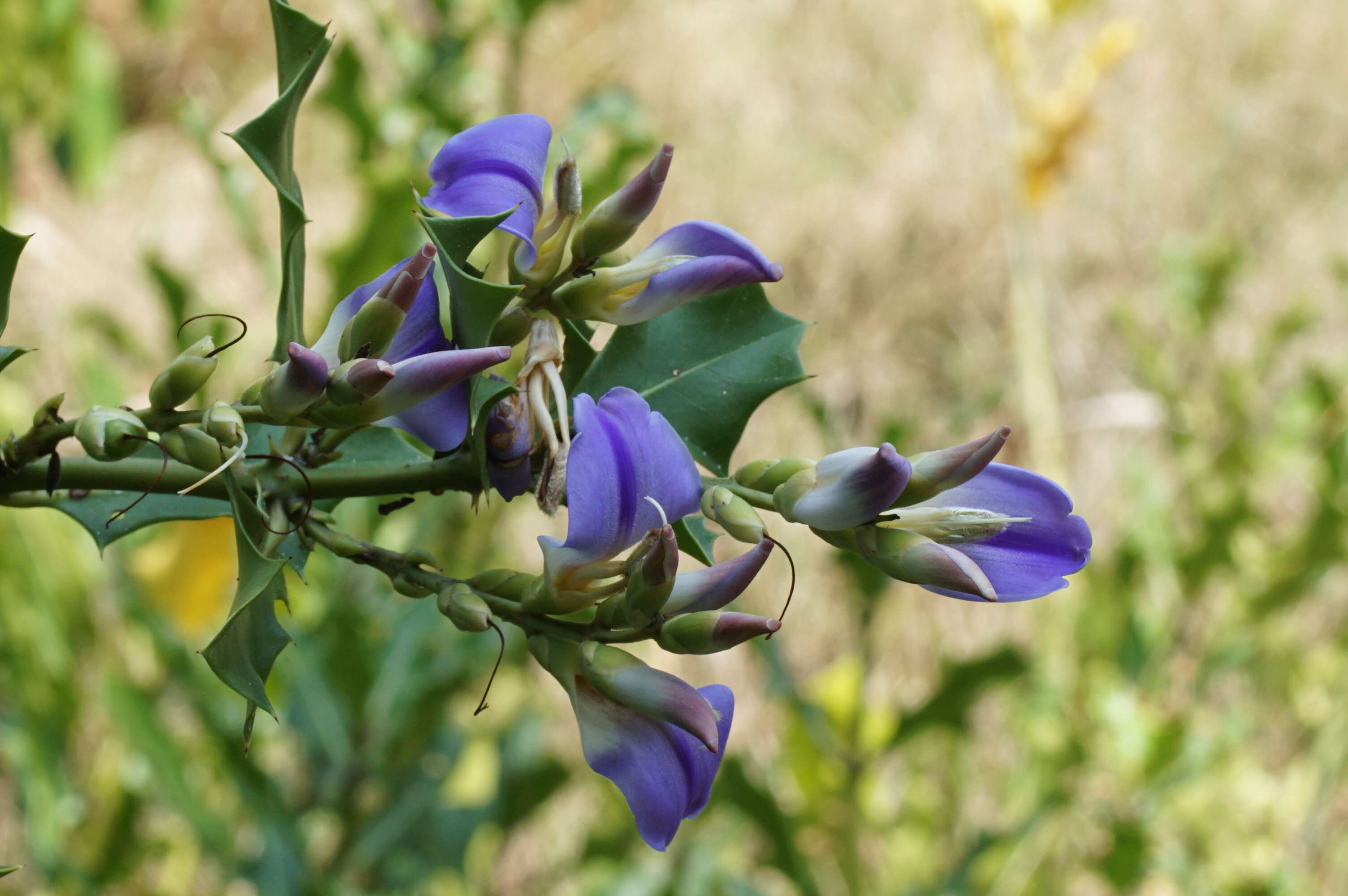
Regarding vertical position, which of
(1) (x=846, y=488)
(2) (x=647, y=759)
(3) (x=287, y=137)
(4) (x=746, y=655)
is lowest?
(4) (x=746, y=655)

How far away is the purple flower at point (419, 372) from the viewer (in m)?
0.48

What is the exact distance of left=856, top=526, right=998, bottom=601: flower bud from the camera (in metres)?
0.49

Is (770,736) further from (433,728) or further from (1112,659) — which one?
(433,728)

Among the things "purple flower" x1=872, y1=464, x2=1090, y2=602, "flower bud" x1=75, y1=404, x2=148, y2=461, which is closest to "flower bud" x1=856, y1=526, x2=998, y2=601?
"purple flower" x1=872, y1=464, x2=1090, y2=602

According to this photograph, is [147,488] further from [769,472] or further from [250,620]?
[769,472]

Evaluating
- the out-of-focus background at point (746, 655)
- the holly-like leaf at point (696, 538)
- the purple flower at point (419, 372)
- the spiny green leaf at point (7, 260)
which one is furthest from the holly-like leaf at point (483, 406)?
the out-of-focus background at point (746, 655)

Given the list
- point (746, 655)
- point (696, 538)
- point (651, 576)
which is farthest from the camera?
point (746, 655)

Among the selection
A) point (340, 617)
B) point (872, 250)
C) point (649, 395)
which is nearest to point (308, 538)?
point (649, 395)

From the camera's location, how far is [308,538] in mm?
543

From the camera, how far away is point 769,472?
1.82 feet

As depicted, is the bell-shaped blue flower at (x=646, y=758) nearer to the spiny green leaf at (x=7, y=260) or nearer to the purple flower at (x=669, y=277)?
the purple flower at (x=669, y=277)

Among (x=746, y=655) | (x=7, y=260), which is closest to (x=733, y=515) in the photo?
(x=7, y=260)

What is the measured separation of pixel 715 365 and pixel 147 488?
32cm

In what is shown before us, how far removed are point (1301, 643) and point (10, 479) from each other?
3.07 meters
